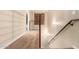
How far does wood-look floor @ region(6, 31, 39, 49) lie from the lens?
1334mm

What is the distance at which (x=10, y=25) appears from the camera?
4.62ft

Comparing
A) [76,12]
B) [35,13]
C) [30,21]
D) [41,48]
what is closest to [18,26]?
[30,21]

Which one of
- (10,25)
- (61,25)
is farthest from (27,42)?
(61,25)

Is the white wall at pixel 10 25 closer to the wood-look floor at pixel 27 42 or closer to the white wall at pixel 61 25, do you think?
the wood-look floor at pixel 27 42

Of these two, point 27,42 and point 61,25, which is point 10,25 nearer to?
point 27,42

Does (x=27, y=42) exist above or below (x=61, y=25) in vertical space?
below

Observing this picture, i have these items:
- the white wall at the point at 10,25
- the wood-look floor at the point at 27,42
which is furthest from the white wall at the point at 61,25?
the white wall at the point at 10,25

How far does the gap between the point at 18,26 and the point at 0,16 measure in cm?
26

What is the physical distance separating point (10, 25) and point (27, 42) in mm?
311

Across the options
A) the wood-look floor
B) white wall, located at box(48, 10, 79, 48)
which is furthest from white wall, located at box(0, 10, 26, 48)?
white wall, located at box(48, 10, 79, 48)

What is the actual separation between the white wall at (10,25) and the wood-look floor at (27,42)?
72 mm

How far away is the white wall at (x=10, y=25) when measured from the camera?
134 centimetres

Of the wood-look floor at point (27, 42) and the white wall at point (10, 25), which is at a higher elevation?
the white wall at point (10, 25)

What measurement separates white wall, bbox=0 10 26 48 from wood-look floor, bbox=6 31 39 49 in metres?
0.07
